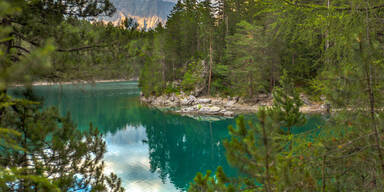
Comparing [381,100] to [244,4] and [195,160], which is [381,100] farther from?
[244,4]

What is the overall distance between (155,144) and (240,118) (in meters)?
14.9

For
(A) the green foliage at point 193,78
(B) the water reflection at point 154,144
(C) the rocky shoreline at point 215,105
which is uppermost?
(A) the green foliage at point 193,78

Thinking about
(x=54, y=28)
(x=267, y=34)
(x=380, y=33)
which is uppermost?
(x=267, y=34)

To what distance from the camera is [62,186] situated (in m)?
3.39

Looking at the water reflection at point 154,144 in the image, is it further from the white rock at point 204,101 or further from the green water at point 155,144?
the white rock at point 204,101

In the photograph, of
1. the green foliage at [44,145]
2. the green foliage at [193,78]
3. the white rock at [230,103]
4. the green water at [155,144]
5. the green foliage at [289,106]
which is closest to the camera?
the green foliage at [44,145]

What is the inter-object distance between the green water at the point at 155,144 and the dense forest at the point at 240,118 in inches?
35.5

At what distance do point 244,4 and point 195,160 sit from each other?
28552mm

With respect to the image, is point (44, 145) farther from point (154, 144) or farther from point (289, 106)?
point (154, 144)

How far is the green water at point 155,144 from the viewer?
10430mm

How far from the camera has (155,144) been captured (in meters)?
15.9

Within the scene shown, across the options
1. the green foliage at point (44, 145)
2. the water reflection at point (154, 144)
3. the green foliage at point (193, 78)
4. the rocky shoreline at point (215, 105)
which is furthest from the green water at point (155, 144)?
the green foliage at point (193, 78)

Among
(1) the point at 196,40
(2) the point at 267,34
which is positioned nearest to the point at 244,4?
(1) the point at 196,40

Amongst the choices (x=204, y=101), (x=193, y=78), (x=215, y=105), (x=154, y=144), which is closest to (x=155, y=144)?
(x=154, y=144)
